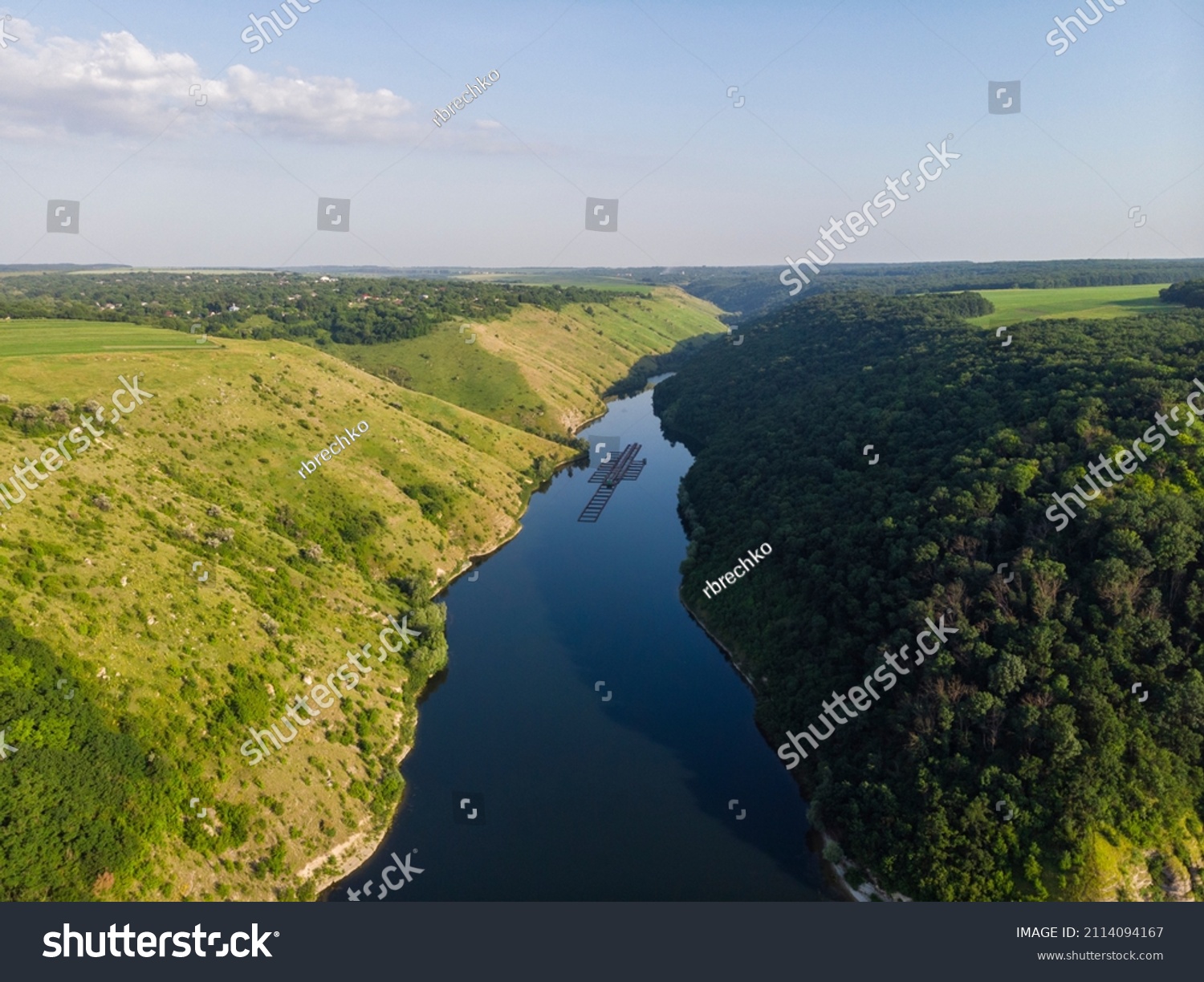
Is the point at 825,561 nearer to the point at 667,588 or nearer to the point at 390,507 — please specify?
the point at 667,588

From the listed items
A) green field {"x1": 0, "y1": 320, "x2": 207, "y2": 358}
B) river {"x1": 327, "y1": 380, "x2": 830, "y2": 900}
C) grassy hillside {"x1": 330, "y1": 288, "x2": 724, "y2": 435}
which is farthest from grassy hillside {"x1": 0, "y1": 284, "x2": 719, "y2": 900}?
grassy hillside {"x1": 330, "y1": 288, "x2": 724, "y2": 435}

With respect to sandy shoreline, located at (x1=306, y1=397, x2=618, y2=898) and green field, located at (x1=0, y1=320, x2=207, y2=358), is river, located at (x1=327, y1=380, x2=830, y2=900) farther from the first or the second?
green field, located at (x1=0, y1=320, x2=207, y2=358)

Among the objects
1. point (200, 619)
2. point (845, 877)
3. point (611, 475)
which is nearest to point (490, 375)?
point (611, 475)

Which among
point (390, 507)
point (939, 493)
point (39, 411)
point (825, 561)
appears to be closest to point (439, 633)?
point (390, 507)

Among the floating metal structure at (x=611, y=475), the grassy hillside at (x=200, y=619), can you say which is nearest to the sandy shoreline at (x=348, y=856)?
the grassy hillside at (x=200, y=619)

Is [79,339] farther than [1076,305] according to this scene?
No

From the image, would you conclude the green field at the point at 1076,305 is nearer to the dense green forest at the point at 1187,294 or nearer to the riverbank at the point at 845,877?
the dense green forest at the point at 1187,294

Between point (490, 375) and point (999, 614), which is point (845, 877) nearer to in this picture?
point (999, 614)
